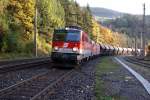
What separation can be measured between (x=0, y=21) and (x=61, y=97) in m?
38.4

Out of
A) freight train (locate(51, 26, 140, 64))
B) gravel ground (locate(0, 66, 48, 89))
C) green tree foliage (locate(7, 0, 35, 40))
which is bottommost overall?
gravel ground (locate(0, 66, 48, 89))

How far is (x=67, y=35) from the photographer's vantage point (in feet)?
103

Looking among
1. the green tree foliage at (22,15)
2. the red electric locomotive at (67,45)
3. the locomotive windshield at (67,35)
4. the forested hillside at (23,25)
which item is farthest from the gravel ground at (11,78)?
the green tree foliage at (22,15)

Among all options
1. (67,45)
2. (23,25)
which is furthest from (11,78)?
(23,25)

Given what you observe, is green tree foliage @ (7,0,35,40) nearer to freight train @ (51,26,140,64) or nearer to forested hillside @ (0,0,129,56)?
forested hillside @ (0,0,129,56)

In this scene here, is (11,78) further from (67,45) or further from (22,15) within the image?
(22,15)

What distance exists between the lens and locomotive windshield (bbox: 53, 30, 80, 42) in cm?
3121

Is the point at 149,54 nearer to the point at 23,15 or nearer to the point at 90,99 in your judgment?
the point at 23,15

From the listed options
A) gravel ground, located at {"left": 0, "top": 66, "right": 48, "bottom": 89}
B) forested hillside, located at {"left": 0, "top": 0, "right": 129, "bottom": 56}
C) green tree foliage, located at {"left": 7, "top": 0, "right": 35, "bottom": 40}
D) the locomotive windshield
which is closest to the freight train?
the locomotive windshield

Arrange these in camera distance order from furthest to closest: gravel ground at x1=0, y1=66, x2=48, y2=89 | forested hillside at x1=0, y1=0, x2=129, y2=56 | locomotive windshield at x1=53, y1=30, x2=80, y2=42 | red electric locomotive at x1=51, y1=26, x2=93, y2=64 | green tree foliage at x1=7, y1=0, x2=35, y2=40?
1. green tree foliage at x1=7, y1=0, x2=35, y2=40
2. forested hillside at x1=0, y1=0, x2=129, y2=56
3. locomotive windshield at x1=53, y1=30, x2=80, y2=42
4. red electric locomotive at x1=51, y1=26, x2=93, y2=64
5. gravel ground at x1=0, y1=66, x2=48, y2=89

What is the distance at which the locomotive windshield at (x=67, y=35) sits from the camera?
31.2 meters

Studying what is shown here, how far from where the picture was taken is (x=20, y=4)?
6619 cm

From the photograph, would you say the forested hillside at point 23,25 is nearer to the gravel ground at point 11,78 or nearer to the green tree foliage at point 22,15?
the green tree foliage at point 22,15

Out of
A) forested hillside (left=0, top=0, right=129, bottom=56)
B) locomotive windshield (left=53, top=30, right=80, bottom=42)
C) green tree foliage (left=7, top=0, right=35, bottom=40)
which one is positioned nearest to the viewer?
locomotive windshield (left=53, top=30, right=80, bottom=42)
